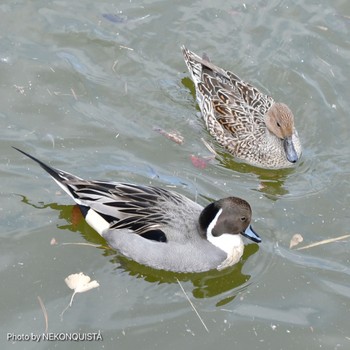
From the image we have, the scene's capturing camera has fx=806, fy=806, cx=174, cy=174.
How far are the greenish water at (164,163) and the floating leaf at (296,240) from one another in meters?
0.06

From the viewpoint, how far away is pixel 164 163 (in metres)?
8.80

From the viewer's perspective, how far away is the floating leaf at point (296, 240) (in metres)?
8.00

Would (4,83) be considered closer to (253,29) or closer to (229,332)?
(253,29)

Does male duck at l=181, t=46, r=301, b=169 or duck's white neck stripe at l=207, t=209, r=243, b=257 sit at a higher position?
male duck at l=181, t=46, r=301, b=169

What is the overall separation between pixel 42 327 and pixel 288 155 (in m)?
3.53

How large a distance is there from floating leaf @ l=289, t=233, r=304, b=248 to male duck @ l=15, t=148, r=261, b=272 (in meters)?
0.54

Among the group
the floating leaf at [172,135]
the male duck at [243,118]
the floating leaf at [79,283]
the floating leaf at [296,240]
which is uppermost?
the male duck at [243,118]

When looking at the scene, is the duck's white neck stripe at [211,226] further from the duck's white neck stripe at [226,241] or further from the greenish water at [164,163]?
the greenish water at [164,163]

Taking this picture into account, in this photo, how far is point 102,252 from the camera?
780 cm

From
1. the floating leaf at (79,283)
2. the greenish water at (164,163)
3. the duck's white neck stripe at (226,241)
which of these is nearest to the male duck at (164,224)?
the duck's white neck stripe at (226,241)

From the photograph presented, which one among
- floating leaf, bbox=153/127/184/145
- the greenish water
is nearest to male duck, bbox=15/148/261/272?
the greenish water

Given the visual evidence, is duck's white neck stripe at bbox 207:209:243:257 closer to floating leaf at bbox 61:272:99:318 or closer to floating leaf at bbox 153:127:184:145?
floating leaf at bbox 61:272:99:318

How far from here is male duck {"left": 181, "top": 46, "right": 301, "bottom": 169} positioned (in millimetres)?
9188

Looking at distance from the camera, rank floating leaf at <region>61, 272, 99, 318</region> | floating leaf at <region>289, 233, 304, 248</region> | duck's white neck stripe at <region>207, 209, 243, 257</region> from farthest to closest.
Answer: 1. floating leaf at <region>289, 233, 304, 248</region>
2. duck's white neck stripe at <region>207, 209, 243, 257</region>
3. floating leaf at <region>61, 272, 99, 318</region>
